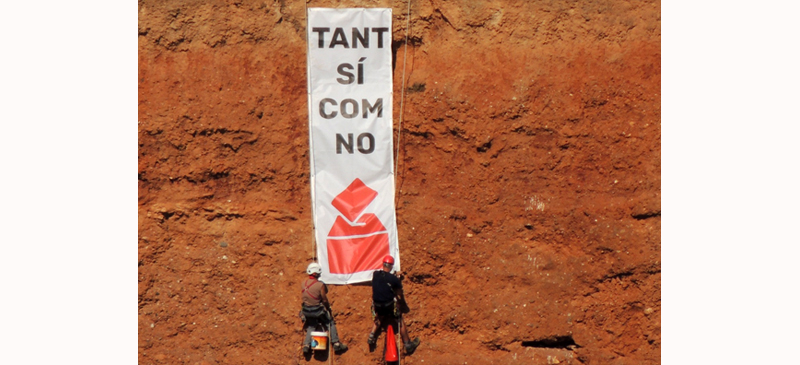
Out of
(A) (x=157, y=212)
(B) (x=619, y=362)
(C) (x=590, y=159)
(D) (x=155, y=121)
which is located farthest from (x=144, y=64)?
(B) (x=619, y=362)

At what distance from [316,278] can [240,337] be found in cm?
108

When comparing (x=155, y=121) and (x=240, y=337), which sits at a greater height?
(x=155, y=121)

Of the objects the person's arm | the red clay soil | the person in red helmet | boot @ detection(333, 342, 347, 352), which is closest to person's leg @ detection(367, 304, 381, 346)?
the person in red helmet

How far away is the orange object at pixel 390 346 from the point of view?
8.05 metres

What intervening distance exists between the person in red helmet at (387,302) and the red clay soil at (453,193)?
0.13 m

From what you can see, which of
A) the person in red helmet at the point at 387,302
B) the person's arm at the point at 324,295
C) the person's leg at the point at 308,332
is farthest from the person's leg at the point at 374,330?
the person's leg at the point at 308,332

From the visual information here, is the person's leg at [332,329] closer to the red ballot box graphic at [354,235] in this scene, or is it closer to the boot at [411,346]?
the red ballot box graphic at [354,235]

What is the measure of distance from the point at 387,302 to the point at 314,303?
75cm

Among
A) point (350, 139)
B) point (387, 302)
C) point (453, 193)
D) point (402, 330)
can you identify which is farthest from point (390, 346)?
point (350, 139)

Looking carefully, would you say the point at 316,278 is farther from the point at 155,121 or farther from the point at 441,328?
the point at 155,121

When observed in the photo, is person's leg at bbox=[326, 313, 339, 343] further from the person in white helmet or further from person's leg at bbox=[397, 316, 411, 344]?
person's leg at bbox=[397, 316, 411, 344]

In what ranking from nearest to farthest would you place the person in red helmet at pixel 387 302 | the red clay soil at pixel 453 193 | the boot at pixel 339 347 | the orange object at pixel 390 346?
the person in red helmet at pixel 387 302, the orange object at pixel 390 346, the boot at pixel 339 347, the red clay soil at pixel 453 193

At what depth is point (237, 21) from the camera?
328 inches

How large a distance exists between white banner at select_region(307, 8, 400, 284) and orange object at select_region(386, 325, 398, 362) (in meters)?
0.61
